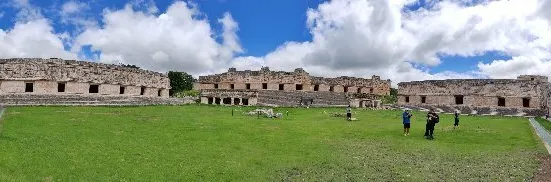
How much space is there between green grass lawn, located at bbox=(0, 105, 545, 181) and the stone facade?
16897 millimetres

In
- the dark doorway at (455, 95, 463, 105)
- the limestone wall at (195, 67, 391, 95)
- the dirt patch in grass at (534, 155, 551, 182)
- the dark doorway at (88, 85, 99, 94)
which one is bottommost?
the dirt patch in grass at (534, 155, 551, 182)

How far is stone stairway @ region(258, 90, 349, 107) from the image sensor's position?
43.0 meters

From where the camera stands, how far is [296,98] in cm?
4603

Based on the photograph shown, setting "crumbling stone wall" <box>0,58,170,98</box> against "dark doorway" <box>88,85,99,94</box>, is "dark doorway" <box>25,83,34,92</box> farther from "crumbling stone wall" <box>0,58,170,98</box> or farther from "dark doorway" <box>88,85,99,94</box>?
"dark doorway" <box>88,85,99,94</box>

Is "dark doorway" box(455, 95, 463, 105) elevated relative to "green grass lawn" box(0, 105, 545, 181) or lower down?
elevated

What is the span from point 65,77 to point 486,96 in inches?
1590

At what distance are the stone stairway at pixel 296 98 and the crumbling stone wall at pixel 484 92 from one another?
943cm

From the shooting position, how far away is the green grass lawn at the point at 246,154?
971 cm

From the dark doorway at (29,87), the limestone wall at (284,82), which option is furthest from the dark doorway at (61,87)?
the limestone wall at (284,82)

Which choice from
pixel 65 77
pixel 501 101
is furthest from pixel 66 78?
pixel 501 101

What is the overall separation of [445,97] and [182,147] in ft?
132

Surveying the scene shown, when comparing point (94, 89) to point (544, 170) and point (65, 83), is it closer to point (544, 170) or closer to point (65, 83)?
point (65, 83)

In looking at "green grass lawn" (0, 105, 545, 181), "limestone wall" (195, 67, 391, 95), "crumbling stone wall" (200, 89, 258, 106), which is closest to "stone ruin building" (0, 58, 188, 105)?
"crumbling stone wall" (200, 89, 258, 106)

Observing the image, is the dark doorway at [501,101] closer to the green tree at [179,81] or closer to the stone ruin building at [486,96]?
the stone ruin building at [486,96]
